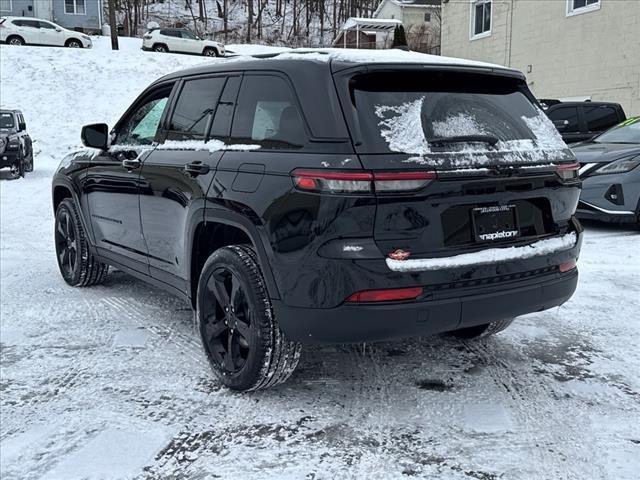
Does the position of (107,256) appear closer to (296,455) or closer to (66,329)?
(66,329)

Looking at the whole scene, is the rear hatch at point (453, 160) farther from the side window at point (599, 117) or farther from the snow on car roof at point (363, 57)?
the side window at point (599, 117)

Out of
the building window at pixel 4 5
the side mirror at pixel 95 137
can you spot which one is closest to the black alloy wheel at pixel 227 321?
the side mirror at pixel 95 137

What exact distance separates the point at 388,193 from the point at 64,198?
4.05 meters

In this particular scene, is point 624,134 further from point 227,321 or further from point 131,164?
point 227,321

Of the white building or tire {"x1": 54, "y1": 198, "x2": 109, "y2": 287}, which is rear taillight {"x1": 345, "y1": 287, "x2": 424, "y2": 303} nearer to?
tire {"x1": 54, "y1": 198, "x2": 109, "y2": 287}

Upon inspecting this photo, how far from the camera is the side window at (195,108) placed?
151 inches

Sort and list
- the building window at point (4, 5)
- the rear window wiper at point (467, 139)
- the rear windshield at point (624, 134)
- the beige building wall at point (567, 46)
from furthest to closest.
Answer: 1. the building window at point (4, 5)
2. the beige building wall at point (567, 46)
3. the rear windshield at point (624, 134)
4. the rear window wiper at point (467, 139)

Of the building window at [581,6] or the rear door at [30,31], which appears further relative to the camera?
the rear door at [30,31]

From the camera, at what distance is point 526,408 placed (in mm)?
3275

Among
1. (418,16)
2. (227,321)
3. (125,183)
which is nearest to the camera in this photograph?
(227,321)

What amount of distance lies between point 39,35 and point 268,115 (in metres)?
32.5

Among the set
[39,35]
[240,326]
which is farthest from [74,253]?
[39,35]

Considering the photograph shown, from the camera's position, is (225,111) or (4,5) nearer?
(225,111)

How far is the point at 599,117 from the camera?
40.6 ft
